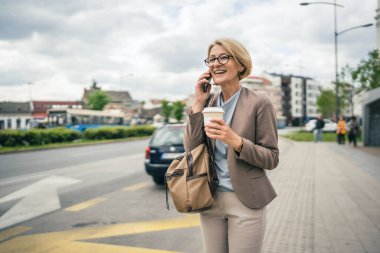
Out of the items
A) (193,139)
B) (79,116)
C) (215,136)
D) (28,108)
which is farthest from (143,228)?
(28,108)

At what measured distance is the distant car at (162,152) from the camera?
883 centimetres

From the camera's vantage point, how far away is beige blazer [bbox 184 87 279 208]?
1971 mm

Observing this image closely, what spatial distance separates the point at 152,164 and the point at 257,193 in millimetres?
7097

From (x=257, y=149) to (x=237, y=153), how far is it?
0.37 ft

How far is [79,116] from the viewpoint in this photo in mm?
35844

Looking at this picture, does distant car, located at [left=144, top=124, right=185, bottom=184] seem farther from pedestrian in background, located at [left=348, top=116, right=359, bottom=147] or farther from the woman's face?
pedestrian in background, located at [left=348, top=116, right=359, bottom=147]

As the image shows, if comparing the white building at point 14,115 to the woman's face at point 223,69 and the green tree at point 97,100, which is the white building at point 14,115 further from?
the woman's face at point 223,69

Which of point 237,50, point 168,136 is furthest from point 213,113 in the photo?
point 168,136

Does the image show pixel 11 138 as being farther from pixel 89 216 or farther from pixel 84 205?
pixel 89 216

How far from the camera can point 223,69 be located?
Result: 2.11 meters

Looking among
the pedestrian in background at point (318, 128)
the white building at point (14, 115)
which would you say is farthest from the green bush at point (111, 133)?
the white building at point (14, 115)

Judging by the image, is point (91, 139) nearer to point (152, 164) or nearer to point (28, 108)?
point (152, 164)

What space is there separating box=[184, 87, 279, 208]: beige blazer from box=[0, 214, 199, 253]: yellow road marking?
2.60m

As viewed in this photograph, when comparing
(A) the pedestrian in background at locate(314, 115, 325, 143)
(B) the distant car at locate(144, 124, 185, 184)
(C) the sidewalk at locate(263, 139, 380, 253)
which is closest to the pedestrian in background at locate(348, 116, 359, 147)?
(A) the pedestrian in background at locate(314, 115, 325, 143)
